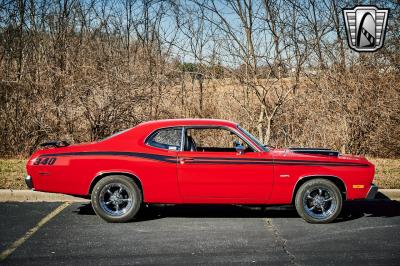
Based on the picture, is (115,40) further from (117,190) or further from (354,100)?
(117,190)

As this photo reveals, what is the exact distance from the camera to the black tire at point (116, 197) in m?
6.72

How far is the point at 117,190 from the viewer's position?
6.82 meters

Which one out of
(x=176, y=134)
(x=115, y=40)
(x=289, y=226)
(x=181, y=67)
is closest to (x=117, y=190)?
(x=176, y=134)

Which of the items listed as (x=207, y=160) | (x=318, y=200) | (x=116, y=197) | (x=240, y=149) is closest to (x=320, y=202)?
(x=318, y=200)

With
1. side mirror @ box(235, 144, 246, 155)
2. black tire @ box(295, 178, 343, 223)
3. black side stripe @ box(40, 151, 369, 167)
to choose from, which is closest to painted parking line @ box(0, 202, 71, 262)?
black side stripe @ box(40, 151, 369, 167)

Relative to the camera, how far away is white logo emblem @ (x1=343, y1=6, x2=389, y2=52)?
43.0ft

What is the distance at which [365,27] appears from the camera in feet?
44.7

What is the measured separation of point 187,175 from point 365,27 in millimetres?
9276

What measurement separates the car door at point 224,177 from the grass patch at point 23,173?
3.40 metres

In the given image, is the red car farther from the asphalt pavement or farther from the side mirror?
the asphalt pavement

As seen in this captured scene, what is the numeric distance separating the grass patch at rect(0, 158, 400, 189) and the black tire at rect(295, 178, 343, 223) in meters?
2.56

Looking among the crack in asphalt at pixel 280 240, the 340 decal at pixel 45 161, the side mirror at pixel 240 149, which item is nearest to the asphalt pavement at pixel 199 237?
the crack in asphalt at pixel 280 240

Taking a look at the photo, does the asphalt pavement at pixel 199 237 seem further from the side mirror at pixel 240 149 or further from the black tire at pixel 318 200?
the side mirror at pixel 240 149

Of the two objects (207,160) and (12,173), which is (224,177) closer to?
(207,160)
